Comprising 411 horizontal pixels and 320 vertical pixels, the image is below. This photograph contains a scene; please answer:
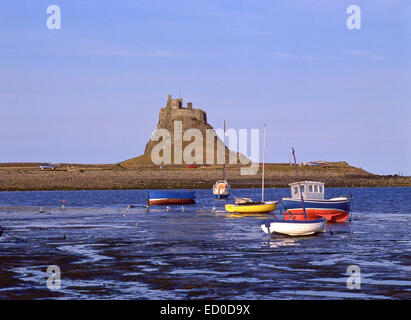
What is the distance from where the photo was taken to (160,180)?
156375 mm

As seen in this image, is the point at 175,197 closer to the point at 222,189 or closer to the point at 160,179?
the point at 222,189

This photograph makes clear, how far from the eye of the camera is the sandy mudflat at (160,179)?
482ft

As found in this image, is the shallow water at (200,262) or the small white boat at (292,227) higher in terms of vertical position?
the small white boat at (292,227)

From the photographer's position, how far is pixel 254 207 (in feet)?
203

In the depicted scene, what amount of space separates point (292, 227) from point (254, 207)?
23.2m

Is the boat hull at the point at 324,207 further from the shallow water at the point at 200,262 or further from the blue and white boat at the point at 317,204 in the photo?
the shallow water at the point at 200,262

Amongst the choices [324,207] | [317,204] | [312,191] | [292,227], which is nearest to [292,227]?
[292,227]

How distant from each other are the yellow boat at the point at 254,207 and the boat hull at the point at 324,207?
408 inches

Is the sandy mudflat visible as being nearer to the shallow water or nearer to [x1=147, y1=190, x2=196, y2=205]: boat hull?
[x1=147, y1=190, x2=196, y2=205]: boat hull

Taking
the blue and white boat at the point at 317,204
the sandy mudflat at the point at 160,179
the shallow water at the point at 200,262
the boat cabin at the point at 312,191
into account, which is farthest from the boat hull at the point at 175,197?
the sandy mudflat at the point at 160,179

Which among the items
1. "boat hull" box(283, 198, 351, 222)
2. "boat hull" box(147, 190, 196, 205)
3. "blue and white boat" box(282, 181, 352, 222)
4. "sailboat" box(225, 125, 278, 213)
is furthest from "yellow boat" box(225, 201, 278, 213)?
"boat hull" box(147, 190, 196, 205)

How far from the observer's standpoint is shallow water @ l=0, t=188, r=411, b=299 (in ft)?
72.0
